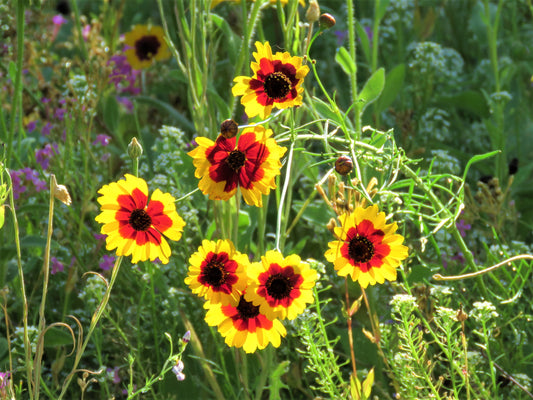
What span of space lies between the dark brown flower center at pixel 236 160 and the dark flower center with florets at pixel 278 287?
0.14 metres

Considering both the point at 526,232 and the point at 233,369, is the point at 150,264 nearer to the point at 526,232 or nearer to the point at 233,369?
the point at 233,369

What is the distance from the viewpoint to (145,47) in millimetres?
2205

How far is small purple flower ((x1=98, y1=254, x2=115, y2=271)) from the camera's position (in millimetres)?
1417

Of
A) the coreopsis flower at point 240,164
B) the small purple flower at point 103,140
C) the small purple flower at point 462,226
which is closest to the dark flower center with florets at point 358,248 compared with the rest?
the coreopsis flower at point 240,164

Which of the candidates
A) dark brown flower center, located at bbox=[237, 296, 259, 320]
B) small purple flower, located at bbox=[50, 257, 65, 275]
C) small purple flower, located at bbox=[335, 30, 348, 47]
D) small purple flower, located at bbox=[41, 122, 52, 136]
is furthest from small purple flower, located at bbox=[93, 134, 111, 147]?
small purple flower, located at bbox=[335, 30, 348, 47]

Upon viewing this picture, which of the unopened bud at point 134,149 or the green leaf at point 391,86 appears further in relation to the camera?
the green leaf at point 391,86

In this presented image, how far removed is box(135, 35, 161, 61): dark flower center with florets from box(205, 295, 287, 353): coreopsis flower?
1407 millimetres

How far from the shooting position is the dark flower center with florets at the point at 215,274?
2.98 feet

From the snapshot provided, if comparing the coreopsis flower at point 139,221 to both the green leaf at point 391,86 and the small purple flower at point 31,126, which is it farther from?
the small purple flower at point 31,126

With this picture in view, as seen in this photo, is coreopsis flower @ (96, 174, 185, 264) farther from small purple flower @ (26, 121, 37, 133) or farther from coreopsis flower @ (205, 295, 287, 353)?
small purple flower @ (26, 121, 37, 133)

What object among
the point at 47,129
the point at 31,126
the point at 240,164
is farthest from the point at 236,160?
the point at 31,126

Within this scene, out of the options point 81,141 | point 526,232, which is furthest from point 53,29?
point 526,232

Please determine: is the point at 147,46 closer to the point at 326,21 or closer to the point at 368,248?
the point at 326,21

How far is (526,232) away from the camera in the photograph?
167cm
